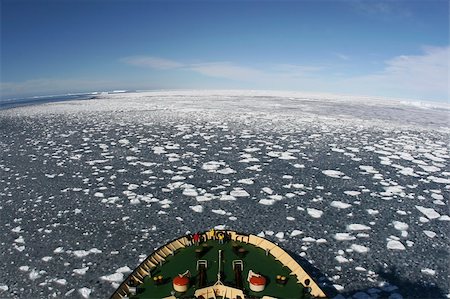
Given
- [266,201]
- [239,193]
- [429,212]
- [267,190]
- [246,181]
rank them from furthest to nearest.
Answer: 1. [246,181]
2. [267,190]
3. [239,193]
4. [266,201]
5. [429,212]

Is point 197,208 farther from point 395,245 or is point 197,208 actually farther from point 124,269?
point 395,245

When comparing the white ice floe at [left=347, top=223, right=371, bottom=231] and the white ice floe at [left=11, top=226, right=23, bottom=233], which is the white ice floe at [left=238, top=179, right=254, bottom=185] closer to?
the white ice floe at [left=347, top=223, right=371, bottom=231]

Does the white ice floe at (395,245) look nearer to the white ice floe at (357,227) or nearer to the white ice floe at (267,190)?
the white ice floe at (357,227)

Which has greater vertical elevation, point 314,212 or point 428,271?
point 314,212

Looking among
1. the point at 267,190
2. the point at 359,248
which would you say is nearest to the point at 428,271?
the point at 359,248

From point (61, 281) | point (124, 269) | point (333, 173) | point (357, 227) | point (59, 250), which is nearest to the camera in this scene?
point (61, 281)
